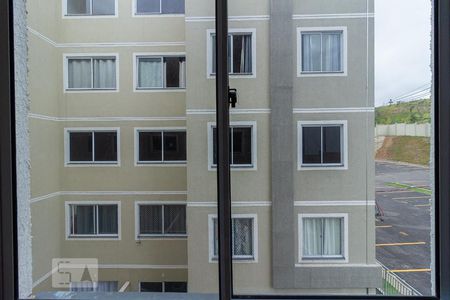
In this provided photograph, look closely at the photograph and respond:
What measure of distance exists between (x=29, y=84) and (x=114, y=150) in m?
0.49

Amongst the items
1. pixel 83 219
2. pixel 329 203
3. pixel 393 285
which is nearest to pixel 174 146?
pixel 83 219

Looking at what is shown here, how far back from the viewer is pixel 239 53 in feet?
4.88

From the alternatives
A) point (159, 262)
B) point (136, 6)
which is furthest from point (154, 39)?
point (159, 262)

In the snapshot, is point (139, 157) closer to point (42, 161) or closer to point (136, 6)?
point (42, 161)

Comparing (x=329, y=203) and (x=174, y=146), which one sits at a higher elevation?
(x=174, y=146)

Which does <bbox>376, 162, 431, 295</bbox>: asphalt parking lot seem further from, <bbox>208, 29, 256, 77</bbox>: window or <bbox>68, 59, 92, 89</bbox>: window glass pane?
<bbox>68, 59, 92, 89</bbox>: window glass pane

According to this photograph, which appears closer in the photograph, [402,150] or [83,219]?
[402,150]

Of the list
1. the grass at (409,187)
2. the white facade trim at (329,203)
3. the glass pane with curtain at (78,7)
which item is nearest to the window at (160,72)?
the glass pane with curtain at (78,7)

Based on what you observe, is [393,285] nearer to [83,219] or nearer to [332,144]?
[332,144]

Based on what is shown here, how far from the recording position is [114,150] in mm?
1545

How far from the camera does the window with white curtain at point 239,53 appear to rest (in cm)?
147

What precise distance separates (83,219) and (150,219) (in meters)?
0.32

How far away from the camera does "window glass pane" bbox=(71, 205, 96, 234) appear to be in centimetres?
157

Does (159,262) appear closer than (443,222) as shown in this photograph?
→ No
